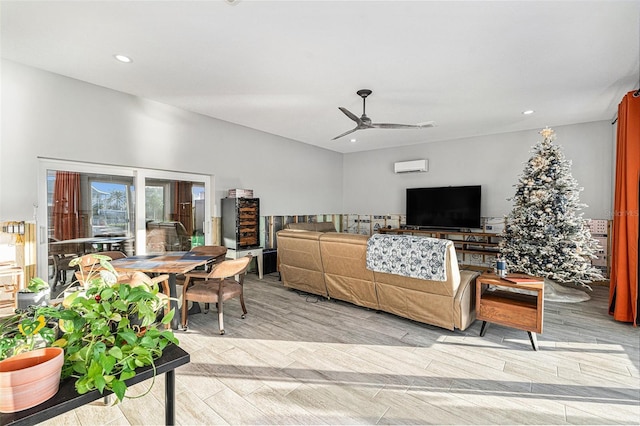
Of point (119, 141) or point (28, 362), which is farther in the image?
point (119, 141)

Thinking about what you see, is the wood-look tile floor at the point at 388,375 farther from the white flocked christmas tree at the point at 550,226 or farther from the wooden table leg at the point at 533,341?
the white flocked christmas tree at the point at 550,226

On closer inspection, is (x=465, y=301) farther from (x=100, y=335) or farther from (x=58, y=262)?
(x=58, y=262)

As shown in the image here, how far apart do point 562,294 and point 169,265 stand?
566 cm

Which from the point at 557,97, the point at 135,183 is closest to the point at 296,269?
the point at 135,183

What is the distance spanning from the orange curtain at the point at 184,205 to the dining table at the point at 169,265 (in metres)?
1.47

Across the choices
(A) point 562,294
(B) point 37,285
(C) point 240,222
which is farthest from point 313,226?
(B) point 37,285

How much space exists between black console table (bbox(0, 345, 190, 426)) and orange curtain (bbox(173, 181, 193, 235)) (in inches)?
167

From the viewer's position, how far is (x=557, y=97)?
4.13 meters

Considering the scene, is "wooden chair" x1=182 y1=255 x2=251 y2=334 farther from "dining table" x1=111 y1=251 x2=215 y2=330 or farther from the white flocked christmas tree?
the white flocked christmas tree

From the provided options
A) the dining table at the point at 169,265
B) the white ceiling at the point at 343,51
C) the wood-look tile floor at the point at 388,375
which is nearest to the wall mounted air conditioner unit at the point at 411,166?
the white ceiling at the point at 343,51

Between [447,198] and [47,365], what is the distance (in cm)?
684

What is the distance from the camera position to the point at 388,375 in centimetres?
243

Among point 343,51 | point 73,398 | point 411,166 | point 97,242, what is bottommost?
point 73,398

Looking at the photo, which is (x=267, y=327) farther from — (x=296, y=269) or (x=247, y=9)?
(x=247, y=9)
